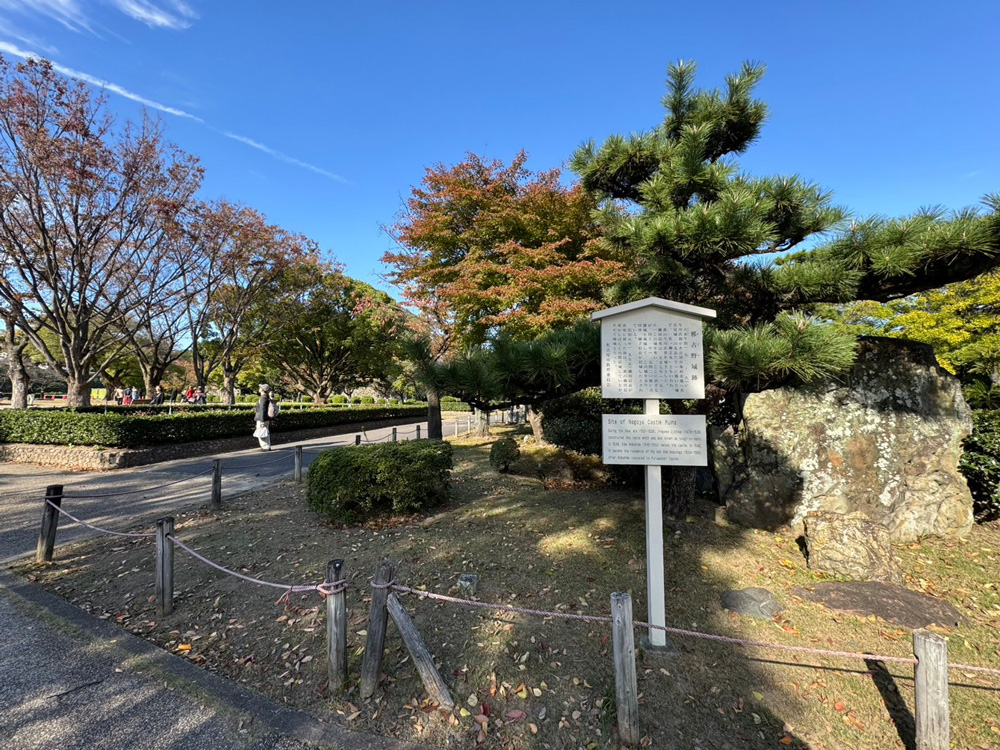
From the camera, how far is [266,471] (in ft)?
29.9

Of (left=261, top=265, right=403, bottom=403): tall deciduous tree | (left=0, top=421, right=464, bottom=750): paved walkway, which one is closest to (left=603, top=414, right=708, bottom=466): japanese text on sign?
(left=0, top=421, right=464, bottom=750): paved walkway

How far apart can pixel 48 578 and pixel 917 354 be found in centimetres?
940

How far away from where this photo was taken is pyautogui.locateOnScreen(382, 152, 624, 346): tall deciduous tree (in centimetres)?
838

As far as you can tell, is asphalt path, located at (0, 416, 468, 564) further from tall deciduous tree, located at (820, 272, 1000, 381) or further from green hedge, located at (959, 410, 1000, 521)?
tall deciduous tree, located at (820, 272, 1000, 381)

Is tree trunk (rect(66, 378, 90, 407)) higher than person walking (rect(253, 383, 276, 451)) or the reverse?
higher

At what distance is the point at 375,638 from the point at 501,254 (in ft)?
27.6

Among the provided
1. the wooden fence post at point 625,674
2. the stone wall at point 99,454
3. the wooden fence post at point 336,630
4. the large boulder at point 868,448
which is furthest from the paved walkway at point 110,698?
the stone wall at point 99,454

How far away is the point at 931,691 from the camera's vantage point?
2096 millimetres

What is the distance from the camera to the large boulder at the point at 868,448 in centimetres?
461

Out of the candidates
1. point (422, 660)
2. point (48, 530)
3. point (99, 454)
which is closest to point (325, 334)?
point (99, 454)

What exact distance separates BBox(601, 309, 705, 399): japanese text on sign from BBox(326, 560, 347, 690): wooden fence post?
217cm

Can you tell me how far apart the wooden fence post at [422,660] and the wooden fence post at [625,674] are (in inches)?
38.9

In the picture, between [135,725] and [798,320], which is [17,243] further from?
[798,320]

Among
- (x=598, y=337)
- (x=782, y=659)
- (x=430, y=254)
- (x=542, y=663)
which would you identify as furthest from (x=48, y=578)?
(x=430, y=254)
